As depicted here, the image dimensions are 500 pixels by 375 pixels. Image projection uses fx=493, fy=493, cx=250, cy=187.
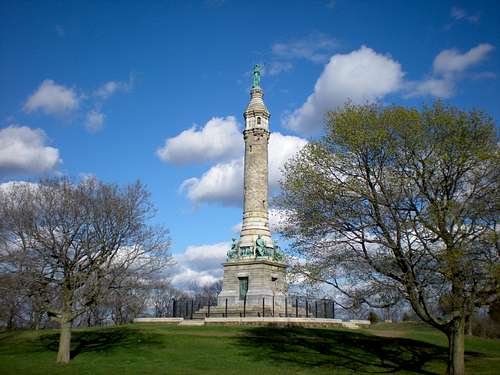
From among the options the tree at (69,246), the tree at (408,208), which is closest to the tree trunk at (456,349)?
the tree at (408,208)

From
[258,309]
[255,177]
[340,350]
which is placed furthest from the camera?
[255,177]

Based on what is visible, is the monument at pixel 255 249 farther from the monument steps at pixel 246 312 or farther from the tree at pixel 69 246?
the tree at pixel 69 246

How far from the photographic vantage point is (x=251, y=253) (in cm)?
4166

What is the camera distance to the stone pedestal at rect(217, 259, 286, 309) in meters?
39.6

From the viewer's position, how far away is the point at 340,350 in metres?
25.5

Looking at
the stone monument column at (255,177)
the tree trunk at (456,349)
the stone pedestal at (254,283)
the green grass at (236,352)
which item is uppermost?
the stone monument column at (255,177)

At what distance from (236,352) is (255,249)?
17.3 m

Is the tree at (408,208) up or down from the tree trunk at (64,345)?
up

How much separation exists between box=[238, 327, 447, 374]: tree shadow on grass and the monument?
8.54 metres

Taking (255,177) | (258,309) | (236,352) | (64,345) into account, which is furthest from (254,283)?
(64,345)

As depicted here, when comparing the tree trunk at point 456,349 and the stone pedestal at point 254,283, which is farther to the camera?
the stone pedestal at point 254,283

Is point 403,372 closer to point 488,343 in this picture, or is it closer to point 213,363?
point 213,363

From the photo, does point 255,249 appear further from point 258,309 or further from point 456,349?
point 456,349

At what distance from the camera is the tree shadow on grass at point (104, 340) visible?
90.3 feet
